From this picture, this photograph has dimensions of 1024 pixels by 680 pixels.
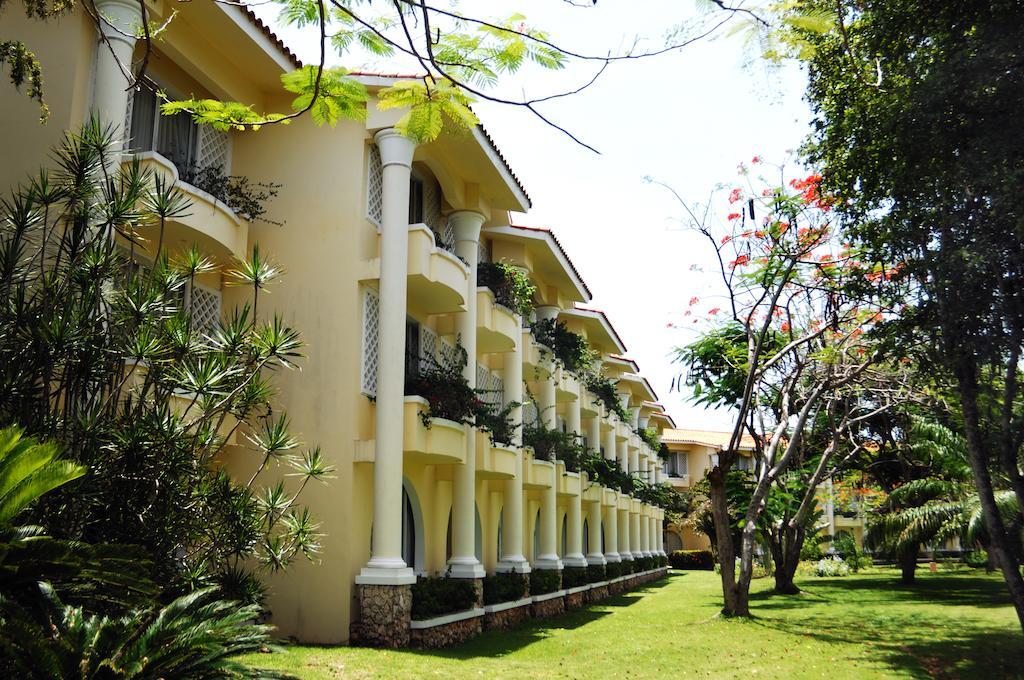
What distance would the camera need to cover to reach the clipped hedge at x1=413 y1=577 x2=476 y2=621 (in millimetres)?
14305

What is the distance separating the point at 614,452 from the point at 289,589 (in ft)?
71.4

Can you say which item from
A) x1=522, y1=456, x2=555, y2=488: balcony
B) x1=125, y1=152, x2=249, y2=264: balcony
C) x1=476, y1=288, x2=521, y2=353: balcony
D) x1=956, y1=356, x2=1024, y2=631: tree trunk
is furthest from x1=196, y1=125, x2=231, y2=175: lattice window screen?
x1=956, y1=356, x2=1024, y2=631: tree trunk

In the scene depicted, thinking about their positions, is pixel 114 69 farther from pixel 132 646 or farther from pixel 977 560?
pixel 977 560

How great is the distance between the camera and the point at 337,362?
47.2ft

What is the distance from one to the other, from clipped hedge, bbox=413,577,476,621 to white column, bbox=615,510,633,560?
2009 centimetres

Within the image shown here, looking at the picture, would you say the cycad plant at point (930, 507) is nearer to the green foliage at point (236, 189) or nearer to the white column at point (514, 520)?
the white column at point (514, 520)

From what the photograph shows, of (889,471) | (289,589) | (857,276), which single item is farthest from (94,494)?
(889,471)

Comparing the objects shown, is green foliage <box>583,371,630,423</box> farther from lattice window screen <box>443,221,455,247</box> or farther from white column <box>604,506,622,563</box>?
lattice window screen <box>443,221,455,247</box>

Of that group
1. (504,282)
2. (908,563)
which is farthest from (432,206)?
(908,563)

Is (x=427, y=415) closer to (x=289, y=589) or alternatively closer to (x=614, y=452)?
(x=289, y=589)

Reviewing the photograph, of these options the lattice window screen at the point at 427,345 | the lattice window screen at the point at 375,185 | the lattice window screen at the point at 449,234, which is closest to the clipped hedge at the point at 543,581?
the lattice window screen at the point at 427,345

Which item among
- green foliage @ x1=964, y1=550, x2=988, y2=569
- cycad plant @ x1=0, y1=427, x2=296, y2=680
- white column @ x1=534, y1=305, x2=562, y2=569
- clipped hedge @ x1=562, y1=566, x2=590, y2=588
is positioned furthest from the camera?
green foliage @ x1=964, y1=550, x2=988, y2=569

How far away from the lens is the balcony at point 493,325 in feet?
59.7

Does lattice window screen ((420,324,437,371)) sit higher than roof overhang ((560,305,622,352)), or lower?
lower
